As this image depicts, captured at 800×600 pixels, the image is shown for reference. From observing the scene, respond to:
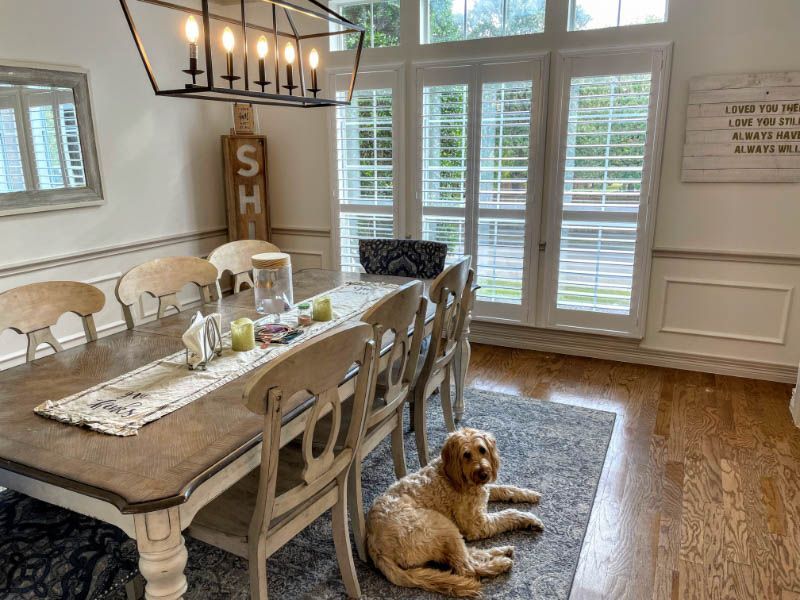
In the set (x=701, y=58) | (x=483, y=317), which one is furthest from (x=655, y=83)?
(x=483, y=317)

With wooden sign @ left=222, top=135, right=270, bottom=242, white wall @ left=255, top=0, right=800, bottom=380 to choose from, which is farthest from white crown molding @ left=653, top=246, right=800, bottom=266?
wooden sign @ left=222, top=135, right=270, bottom=242

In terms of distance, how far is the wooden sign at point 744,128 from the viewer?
3102mm

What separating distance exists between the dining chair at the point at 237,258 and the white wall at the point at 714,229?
6.08ft

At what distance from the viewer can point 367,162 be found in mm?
4156

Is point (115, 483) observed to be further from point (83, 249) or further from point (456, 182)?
point (456, 182)

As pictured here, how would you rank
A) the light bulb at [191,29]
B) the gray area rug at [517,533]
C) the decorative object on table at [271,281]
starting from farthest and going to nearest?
the decorative object on table at [271,281]
the gray area rug at [517,533]
the light bulb at [191,29]

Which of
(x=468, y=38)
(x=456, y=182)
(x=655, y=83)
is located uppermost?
(x=468, y=38)

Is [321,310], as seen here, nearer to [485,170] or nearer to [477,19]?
[485,170]

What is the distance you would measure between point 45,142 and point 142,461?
106 inches

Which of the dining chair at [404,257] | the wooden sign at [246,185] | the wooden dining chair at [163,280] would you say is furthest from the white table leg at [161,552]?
the wooden sign at [246,185]

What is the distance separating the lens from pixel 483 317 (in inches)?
159

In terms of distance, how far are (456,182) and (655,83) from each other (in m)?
1.33

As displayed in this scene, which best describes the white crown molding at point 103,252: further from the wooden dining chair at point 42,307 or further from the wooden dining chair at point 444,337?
the wooden dining chair at point 444,337

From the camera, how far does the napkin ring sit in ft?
5.72
